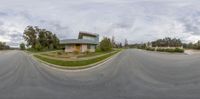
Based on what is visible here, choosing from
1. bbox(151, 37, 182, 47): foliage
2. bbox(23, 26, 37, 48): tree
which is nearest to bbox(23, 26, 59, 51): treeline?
bbox(23, 26, 37, 48): tree

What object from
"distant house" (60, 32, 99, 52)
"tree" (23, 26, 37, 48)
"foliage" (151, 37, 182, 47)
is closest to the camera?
"tree" (23, 26, 37, 48)

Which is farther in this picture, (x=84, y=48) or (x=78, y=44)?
(x=78, y=44)

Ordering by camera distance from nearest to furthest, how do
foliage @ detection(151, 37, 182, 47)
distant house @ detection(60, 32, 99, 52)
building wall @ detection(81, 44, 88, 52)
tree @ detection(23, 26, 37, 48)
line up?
1. tree @ detection(23, 26, 37, 48)
2. distant house @ detection(60, 32, 99, 52)
3. building wall @ detection(81, 44, 88, 52)
4. foliage @ detection(151, 37, 182, 47)

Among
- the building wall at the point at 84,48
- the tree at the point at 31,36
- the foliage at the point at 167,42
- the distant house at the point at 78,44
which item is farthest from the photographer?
the foliage at the point at 167,42

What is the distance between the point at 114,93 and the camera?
768 cm

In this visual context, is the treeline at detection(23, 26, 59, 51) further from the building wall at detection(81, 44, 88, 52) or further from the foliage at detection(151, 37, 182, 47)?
the foliage at detection(151, 37, 182, 47)

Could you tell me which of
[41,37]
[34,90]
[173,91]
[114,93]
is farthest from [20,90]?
[41,37]

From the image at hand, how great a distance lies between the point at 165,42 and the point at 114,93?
109 metres

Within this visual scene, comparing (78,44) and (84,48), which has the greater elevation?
(78,44)

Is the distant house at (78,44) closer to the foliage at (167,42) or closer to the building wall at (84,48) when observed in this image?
the building wall at (84,48)

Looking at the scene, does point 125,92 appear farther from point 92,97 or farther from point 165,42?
point 165,42

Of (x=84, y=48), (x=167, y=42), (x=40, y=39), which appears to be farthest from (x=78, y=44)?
(x=167, y=42)

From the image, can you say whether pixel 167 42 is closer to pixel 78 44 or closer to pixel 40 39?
pixel 78 44

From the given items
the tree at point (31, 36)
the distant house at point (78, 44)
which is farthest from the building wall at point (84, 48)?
the tree at point (31, 36)
